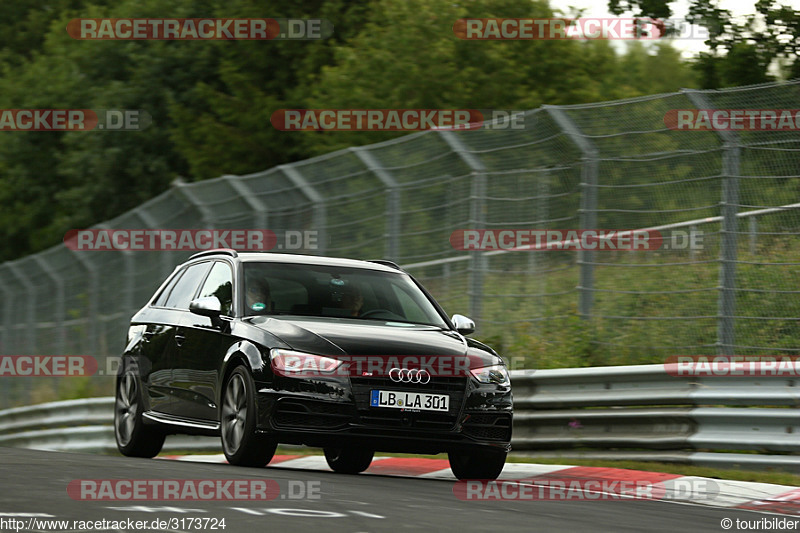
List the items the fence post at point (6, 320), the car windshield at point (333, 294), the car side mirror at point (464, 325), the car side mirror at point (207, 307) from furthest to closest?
1. the fence post at point (6, 320)
2. the car side mirror at point (464, 325)
3. the car windshield at point (333, 294)
4. the car side mirror at point (207, 307)

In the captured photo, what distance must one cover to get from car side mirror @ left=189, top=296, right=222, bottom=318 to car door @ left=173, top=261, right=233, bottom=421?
10 centimetres

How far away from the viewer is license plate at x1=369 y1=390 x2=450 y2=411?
9.40 m

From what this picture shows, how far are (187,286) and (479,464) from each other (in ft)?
9.84

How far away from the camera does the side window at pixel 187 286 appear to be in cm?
1162

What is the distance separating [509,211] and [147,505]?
7.17 meters

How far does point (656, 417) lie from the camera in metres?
10.6

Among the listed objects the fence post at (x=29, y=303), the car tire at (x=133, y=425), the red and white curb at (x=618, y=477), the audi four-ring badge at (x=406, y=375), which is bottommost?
the red and white curb at (x=618, y=477)

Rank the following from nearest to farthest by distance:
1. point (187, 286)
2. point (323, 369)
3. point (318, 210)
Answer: point (323, 369) → point (187, 286) → point (318, 210)

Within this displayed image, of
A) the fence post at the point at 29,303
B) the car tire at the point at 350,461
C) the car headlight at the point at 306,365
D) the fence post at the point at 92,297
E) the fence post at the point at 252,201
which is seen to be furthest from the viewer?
the fence post at the point at 29,303

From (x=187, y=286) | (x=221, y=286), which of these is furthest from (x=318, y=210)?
(x=221, y=286)

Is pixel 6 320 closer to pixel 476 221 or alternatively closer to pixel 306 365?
pixel 476 221

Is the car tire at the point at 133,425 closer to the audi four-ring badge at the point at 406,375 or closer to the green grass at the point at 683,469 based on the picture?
the green grass at the point at 683,469

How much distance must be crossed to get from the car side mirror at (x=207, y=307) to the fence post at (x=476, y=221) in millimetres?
4016

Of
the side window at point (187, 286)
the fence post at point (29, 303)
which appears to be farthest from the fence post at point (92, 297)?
the side window at point (187, 286)
